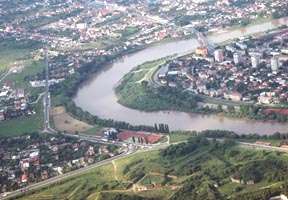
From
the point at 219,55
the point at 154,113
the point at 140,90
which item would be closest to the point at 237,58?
the point at 219,55

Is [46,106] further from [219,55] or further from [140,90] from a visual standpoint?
[219,55]

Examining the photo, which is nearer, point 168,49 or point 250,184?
point 250,184

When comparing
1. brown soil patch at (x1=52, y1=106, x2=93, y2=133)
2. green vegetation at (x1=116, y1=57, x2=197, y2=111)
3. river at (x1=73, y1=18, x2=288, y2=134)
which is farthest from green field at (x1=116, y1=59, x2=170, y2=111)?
brown soil patch at (x1=52, y1=106, x2=93, y2=133)

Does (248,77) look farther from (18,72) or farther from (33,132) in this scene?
(18,72)

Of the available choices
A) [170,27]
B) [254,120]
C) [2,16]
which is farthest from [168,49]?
[2,16]

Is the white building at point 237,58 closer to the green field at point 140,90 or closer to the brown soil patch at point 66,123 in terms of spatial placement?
the green field at point 140,90

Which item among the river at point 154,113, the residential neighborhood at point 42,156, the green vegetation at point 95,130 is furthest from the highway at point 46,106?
the green vegetation at point 95,130
